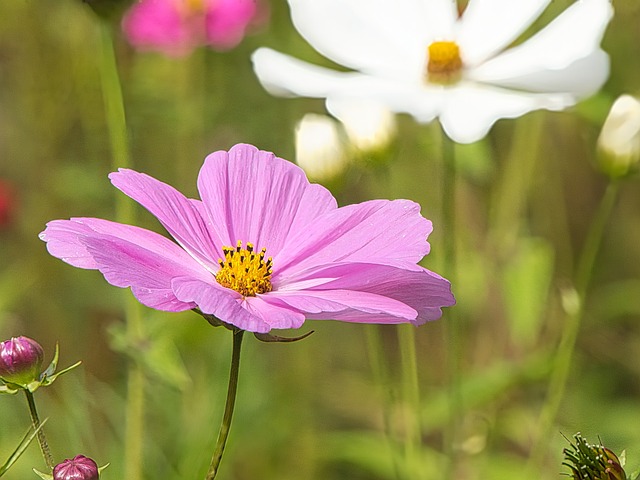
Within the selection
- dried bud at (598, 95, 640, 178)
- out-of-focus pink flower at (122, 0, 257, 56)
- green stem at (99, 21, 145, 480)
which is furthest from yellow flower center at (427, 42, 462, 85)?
out-of-focus pink flower at (122, 0, 257, 56)

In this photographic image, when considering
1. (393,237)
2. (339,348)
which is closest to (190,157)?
(339,348)

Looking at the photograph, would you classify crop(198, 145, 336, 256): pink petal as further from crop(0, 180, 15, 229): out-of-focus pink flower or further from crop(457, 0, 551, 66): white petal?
crop(0, 180, 15, 229): out-of-focus pink flower

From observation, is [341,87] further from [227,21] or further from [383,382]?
[227,21]

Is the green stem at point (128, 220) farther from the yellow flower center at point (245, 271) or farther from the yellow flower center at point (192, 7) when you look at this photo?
the yellow flower center at point (192, 7)

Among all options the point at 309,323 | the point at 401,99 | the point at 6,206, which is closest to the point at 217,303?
the point at 401,99

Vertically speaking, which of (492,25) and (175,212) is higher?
(492,25)

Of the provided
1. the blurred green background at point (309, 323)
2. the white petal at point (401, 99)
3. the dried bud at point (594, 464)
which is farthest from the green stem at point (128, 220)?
the dried bud at point (594, 464)

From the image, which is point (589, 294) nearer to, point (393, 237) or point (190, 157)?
point (190, 157)
